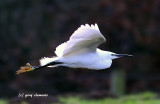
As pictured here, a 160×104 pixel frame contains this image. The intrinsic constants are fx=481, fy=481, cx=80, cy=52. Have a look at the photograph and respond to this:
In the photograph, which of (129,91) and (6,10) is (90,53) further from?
(6,10)

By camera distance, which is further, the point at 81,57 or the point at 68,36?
the point at 68,36

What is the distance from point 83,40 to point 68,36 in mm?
5950

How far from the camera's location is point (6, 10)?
491 inches

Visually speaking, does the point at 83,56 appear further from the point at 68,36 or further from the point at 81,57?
the point at 68,36

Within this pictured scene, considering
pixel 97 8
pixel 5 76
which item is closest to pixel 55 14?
pixel 97 8

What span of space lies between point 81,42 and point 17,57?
701 centimetres

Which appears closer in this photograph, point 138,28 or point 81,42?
point 81,42

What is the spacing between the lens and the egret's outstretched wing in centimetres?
514

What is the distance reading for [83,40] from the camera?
536 centimetres

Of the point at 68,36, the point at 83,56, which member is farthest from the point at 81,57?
the point at 68,36

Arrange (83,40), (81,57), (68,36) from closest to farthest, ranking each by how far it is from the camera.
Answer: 1. (83,40)
2. (81,57)
3. (68,36)

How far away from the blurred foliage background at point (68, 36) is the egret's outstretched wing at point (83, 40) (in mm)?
5349

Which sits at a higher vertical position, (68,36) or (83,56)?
(68,36)

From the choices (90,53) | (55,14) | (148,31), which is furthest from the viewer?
(55,14)
